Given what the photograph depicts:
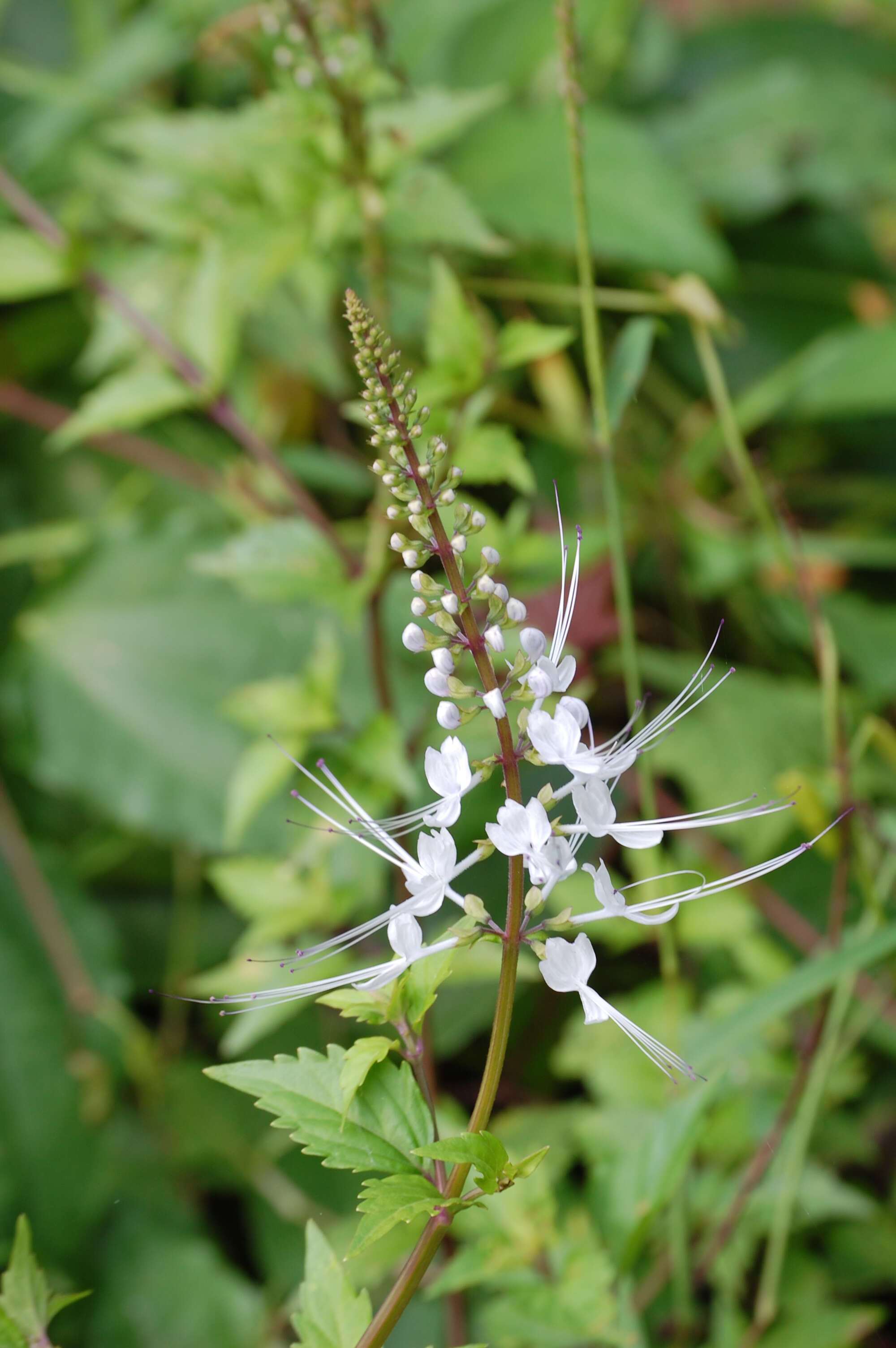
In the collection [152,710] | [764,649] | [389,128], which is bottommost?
[764,649]

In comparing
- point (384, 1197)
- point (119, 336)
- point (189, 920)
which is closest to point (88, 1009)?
point (189, 920)

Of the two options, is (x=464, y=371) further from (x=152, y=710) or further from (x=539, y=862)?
(x=152, y=710)

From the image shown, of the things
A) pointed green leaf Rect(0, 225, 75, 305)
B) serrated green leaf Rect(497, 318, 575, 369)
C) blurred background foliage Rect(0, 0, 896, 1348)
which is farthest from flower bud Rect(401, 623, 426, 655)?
pointed green leaf Rect(0, 225, 75, 305)

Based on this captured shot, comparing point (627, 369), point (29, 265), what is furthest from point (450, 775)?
point (29, 265)

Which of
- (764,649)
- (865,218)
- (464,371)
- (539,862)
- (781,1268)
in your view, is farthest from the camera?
(865,218)

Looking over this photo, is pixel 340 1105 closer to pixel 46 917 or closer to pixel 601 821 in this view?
pixel 601 821

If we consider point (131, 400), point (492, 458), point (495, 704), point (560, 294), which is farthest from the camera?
point (560, 294)

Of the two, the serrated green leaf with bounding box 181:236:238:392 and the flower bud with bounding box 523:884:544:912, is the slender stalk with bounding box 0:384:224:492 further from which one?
the flower bud with bounding box 523:884:544:912
